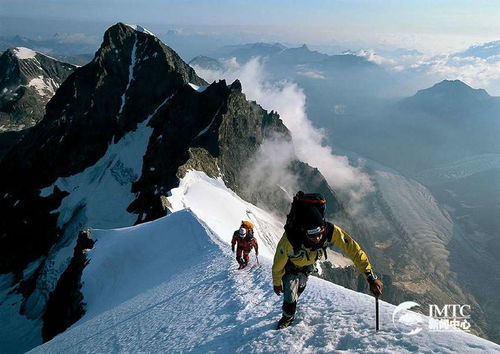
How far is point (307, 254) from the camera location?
33.3ft

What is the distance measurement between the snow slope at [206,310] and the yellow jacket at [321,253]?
6.19 ft

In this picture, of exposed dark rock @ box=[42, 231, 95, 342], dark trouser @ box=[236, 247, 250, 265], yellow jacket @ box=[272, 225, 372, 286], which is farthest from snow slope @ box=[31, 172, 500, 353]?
exposed dark rock @ box=[42, 231, 95, 342]

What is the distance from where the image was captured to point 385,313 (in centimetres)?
1070

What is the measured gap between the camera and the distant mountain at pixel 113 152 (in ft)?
287

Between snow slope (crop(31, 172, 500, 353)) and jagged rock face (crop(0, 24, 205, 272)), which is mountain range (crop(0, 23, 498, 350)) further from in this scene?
snow slope (crop(31, 172, 500, 353))

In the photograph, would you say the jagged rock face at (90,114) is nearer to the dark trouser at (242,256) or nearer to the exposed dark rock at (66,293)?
the exposed dark rock at (66,293)

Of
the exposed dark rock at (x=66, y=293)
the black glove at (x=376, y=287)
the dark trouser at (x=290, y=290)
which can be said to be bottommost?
the exposed dark rock at (x=66, y=293)

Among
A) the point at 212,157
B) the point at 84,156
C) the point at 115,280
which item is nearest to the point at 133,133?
the point at 84,156

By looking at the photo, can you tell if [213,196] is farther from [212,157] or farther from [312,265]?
[312,265]

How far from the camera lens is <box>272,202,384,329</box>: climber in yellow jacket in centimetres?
922

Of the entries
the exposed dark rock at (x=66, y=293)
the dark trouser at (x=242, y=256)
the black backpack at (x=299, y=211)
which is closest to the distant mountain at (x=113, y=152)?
the exposed dark rock at (x=66, y=293)

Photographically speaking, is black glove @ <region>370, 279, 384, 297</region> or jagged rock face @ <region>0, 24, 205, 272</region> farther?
jagged rock face @ <region>0, 24, 205, 272</region>

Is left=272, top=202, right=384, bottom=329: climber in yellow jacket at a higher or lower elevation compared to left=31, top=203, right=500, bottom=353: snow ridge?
higher

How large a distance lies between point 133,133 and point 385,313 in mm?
111126
